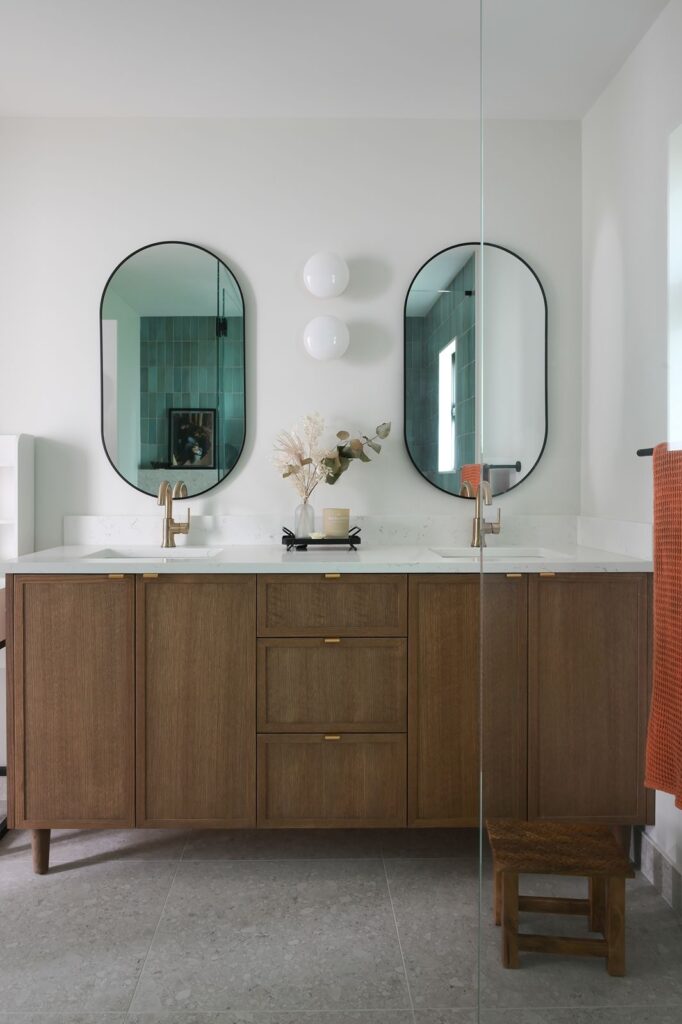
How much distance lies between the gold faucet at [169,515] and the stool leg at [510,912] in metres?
1.87

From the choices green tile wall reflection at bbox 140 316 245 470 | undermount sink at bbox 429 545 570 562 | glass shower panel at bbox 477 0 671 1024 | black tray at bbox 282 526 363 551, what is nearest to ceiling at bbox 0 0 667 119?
green tile wall reflection at bbox 140 316 245 470

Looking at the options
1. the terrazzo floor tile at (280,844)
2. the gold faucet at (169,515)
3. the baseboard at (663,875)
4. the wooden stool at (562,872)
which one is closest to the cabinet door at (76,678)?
the terrazzo floor tile at (280,844)

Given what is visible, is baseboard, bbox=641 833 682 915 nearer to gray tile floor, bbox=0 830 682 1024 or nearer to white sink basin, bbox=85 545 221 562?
gray tile floor, bbox=0 830 682 1024

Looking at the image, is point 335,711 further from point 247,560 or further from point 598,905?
point 598,905

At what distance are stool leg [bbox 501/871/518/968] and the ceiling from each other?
205cm

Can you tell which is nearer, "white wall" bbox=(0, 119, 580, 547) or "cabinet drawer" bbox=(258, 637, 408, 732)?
"cabinet drawer" bbox=(258, 637, 408, 732)

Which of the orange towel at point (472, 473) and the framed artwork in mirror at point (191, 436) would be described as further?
the framed artwork in mirror at point (191, 436)

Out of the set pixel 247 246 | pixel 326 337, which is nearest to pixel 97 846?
pixel 326 337

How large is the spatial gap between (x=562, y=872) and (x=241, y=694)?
Result: 140 centimetres

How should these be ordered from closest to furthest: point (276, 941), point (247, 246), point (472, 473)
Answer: point (472, 473) < point (276, 941) < point (247, 246)

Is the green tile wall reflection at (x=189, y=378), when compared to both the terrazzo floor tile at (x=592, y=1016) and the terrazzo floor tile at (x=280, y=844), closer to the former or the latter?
the terrazzo floor tile at (x=280, y=844)

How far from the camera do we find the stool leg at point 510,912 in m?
0.80

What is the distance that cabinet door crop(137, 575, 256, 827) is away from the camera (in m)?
2.15

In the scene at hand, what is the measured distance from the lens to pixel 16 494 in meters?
2.59
